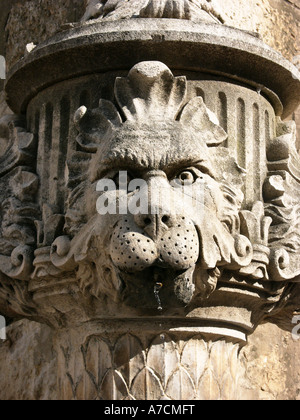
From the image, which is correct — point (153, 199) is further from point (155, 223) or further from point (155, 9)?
point (155, 9)

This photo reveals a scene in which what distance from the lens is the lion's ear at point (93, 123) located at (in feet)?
8.62

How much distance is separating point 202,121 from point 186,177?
0.23 meters

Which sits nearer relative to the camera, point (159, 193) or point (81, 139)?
point (159, 193)

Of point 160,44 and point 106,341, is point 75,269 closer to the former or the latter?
point 106,341

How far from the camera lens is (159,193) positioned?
240 centimetres

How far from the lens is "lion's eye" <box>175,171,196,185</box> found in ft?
8.21

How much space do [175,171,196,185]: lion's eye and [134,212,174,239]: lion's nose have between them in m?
0.17

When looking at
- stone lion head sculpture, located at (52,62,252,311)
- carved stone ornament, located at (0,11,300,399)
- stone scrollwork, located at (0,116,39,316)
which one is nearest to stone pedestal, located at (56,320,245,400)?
carved stone ornament, located at (0,11,300,399)

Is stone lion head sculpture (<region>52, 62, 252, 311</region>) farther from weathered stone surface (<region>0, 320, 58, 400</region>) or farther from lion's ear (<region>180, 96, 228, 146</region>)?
weathered stone surface (<region>0, 320, 58, 400</region>)

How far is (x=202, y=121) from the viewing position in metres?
2.64

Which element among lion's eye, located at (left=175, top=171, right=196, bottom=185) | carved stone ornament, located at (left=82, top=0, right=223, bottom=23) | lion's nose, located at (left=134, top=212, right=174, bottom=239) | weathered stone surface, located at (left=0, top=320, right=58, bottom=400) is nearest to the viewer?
lion's nose, located at (left=134, top=212, right=174, bottom=239)

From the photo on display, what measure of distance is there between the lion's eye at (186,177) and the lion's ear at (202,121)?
15cm
